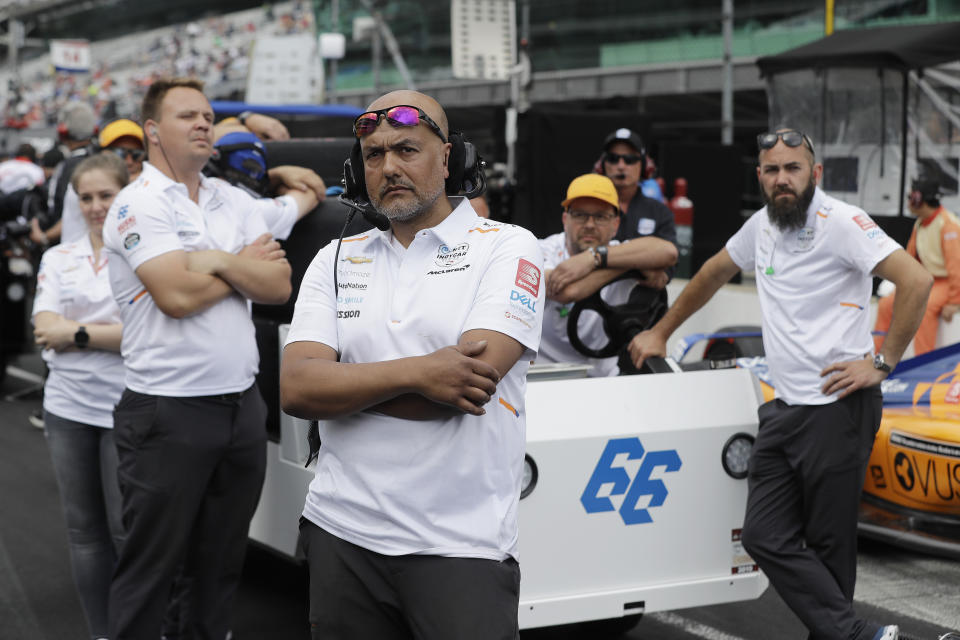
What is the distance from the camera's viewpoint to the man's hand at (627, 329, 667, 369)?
4.86 m

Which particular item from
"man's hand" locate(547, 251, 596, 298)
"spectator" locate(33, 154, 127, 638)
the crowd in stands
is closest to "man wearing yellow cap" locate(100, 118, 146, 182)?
"spectator" locate(33, 154, 127, 638)

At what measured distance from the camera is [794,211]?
179 inches

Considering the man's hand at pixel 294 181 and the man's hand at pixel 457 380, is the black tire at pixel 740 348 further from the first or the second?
the man's hand at pixel 457 380

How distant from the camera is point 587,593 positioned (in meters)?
4.18

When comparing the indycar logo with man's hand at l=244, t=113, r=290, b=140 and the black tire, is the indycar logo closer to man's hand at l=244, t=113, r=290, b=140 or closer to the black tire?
the black tire

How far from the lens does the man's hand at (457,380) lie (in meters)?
2.46

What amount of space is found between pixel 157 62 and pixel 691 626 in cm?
5949

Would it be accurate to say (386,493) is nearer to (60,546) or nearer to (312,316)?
(312,316)

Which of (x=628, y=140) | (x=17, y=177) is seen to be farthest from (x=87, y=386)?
(x=17, y=177)

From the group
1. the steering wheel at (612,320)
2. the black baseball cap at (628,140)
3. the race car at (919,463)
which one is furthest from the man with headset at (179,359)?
the race car at (919,463)

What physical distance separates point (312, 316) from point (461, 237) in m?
0.40

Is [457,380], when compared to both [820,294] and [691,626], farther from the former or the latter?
[691,626]

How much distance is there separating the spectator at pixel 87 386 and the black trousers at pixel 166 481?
0.52 meters

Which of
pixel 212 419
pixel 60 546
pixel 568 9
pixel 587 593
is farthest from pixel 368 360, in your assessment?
pixel 568 9
